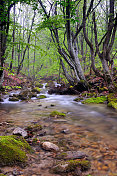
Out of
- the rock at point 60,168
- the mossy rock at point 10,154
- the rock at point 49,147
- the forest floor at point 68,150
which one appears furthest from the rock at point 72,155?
the mossy rock at point 10,154

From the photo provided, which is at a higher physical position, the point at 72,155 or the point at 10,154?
the point at 10,154

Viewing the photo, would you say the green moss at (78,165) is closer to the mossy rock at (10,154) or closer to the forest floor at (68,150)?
the forest floor at (68,150)

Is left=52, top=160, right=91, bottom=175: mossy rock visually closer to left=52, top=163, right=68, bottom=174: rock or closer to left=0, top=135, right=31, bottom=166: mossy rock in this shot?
left=52, top=163, right=68, bottom=174: rock

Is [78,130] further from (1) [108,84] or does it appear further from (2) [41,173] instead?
(1) [108,84]

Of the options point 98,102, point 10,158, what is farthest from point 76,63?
point 10,158

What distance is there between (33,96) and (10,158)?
9.64m

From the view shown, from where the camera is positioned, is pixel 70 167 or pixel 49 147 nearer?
pixel 70 167

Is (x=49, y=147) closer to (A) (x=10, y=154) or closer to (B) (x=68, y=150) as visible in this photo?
(B) (x=68, y=150)

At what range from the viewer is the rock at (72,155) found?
2.31m

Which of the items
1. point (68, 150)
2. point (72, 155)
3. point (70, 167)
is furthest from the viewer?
point (68, 150)

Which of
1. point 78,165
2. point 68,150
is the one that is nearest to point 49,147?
point 68,150

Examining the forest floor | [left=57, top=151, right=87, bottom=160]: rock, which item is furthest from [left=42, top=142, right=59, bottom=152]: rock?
[left=57, top=151, right=87, bottom=160]: rock

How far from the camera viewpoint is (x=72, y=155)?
2369mm

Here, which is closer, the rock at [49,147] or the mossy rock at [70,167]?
the mossy rock at [70,167]
